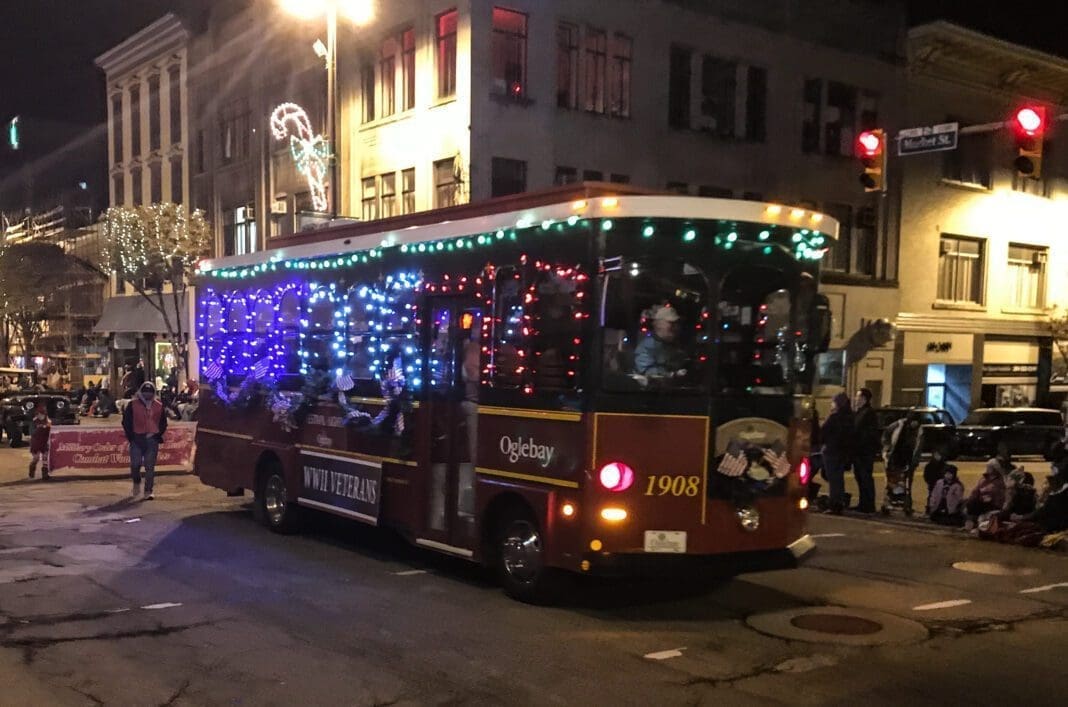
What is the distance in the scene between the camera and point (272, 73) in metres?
28.9

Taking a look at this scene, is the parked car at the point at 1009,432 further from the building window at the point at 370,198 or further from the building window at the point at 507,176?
the building window at the point at 370,198

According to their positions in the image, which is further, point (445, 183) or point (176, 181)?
point (176, 181)

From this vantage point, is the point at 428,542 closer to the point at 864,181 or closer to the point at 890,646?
the point at 890,646

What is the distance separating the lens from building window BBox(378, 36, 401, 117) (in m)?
23.6

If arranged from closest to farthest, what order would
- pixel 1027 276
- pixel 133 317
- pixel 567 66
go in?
pixel 567 66 → pixel 1027 276 → pixel 133 317

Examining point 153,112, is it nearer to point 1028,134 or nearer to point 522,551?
point 1028,134

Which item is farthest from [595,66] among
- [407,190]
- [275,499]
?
[275,499]

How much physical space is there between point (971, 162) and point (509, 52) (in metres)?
17.0

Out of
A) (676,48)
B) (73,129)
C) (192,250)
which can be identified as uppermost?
(73,129)

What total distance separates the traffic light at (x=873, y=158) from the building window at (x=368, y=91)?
45.9 feet

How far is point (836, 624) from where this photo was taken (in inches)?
308

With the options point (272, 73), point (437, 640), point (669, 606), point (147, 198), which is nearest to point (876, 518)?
point (669, 606)

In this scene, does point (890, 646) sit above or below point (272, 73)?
below

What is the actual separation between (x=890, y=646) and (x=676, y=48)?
1994cm
